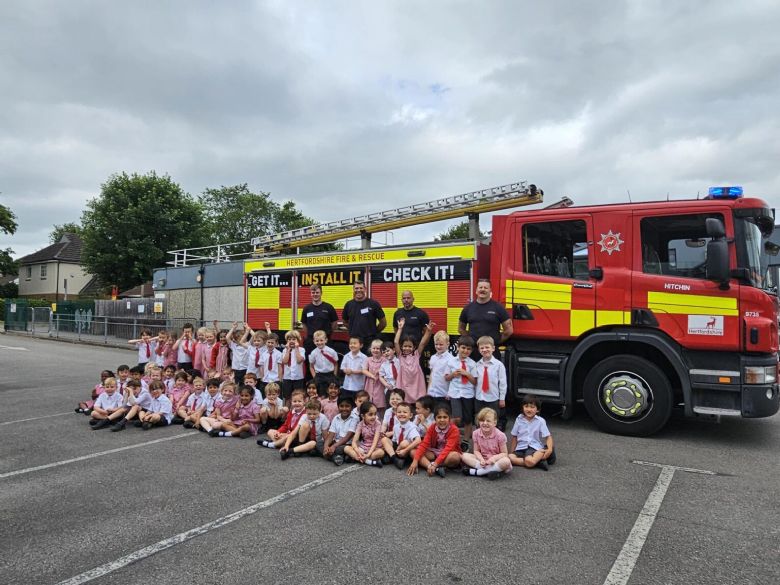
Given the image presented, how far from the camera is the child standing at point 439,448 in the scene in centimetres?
468

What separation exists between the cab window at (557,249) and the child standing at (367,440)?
2.68 m

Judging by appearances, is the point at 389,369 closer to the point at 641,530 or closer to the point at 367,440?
the point at 367,440

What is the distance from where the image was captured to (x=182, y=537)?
3.31 metres

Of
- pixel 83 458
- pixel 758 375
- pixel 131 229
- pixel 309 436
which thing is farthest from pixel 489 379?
pixel 131 229

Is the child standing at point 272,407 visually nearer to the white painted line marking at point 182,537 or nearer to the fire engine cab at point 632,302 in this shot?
the white painted line marking at point 182,537

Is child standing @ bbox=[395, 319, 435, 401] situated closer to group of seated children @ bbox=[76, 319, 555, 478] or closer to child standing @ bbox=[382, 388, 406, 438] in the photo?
group of seated children @ bbox=[76, 319, 555, 478]

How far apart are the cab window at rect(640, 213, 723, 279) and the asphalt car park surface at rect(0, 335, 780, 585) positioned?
6.20 ft

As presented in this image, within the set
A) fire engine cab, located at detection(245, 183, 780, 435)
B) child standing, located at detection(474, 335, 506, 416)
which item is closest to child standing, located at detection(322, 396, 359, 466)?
child standing, located at detection(474, 335, 506, 416)

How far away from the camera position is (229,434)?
6113mm

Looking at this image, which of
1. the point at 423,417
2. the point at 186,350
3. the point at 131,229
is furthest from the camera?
the point at 131,229

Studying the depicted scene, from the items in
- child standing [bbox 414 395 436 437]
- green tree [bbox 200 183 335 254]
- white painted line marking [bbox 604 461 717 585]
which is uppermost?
green tree [bbox 200 183 335 254]

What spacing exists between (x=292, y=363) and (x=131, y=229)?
25.8 meters

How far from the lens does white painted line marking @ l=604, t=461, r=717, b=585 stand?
113 inches

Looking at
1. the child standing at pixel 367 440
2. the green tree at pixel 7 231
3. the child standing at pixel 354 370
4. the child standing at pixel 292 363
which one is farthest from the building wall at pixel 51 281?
the child standing at pixel 367 440
